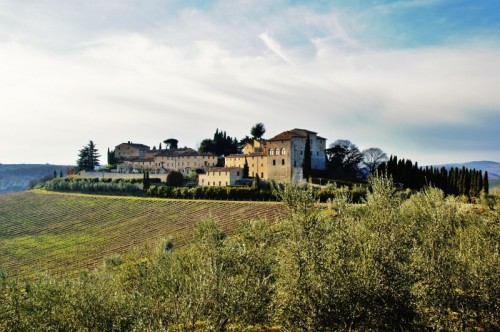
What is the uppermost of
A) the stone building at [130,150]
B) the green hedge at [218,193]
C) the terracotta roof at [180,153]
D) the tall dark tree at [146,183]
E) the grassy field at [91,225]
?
the stone building at [130,150]

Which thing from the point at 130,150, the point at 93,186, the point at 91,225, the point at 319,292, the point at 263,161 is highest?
the point at 130,150

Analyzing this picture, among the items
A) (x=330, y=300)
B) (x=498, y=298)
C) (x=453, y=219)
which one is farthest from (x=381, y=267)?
(x=453, y=219)

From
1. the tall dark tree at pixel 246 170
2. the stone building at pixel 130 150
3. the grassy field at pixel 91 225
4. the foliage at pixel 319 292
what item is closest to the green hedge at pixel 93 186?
the grassy field at pixel 91 225

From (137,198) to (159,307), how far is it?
206ft

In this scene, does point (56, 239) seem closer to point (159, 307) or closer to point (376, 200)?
point (159, 307)

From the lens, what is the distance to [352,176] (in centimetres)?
8531

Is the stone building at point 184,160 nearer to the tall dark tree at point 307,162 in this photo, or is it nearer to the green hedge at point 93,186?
the green hedge at point 93,186

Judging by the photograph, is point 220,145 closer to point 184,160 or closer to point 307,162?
point 184,160

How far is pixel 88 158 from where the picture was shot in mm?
108000

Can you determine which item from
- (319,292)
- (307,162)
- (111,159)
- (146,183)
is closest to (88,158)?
(111,159)

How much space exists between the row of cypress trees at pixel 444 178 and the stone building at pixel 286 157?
59.8 feet

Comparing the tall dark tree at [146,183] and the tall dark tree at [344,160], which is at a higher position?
the tall dark tree at [344,160]

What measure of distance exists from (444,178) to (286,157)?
29.1 m

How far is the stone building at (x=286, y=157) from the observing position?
78.5 metres
